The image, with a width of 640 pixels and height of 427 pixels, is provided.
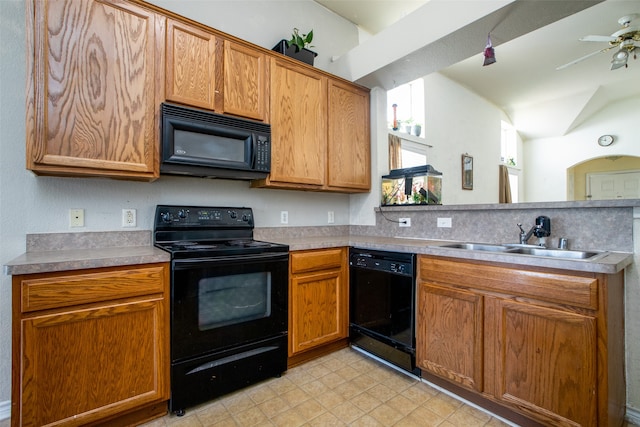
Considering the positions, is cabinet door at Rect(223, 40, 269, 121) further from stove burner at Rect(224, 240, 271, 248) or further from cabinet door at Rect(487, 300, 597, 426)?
cabinet door at Rect(487, 300, 597, 426)

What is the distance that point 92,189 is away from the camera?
1.85 metres

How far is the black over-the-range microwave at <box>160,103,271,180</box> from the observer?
1.80 m

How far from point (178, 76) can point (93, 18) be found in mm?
465

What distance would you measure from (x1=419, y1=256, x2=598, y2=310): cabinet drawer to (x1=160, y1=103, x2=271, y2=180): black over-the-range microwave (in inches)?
53.3

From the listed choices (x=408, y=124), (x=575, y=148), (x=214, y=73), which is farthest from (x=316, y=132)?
(x=575, y=148)

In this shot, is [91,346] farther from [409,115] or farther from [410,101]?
[410,101]

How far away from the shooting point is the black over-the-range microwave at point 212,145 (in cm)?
180

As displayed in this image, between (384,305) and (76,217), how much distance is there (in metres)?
2.08

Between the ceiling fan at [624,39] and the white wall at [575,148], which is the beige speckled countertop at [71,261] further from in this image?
the white wall at [575,148]

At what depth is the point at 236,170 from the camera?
2064 mm

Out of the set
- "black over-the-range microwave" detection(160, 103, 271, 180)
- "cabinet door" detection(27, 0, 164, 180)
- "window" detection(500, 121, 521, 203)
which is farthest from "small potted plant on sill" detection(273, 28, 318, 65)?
"window" detection(500, 121, 521, 203)

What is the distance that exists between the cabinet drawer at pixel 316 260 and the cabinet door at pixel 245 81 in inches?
41.5

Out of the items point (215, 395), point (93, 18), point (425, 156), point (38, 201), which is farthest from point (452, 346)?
point (425, 156)

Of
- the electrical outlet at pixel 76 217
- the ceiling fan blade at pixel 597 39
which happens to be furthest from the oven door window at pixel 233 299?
the ceiling fan blade at pixel 597 39
